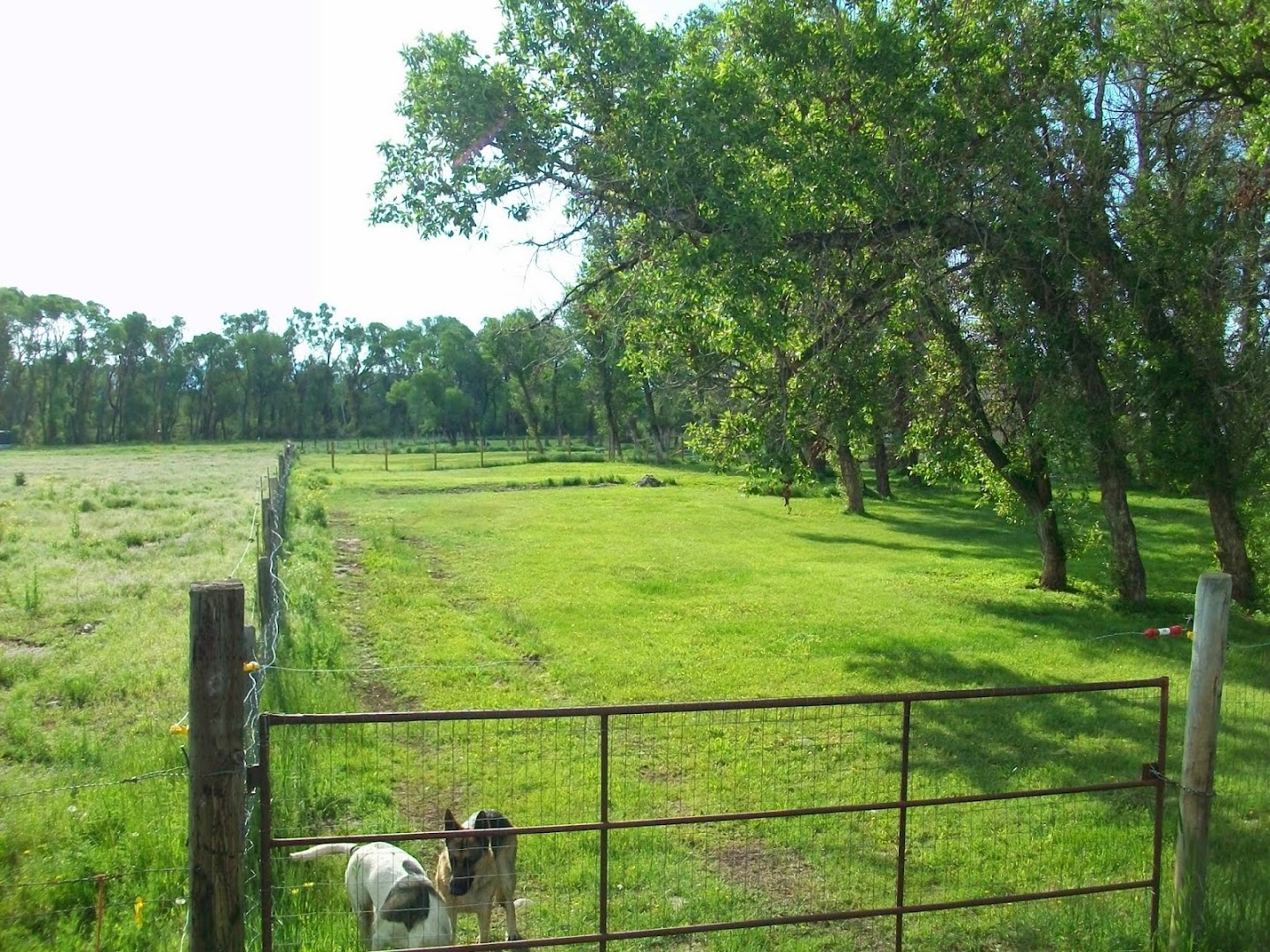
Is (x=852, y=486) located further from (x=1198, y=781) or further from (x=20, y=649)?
(x=1198, y=781)

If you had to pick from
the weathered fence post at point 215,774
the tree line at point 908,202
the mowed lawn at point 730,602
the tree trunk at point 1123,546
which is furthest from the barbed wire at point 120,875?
Result: the tree trunk at point 1123,546

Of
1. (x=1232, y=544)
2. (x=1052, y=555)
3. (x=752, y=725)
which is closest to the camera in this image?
(x=752, y=725)

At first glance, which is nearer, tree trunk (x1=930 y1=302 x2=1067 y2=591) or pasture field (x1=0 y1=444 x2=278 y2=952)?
pasture field (x1=0 y1=444 x2=278 y2=952)

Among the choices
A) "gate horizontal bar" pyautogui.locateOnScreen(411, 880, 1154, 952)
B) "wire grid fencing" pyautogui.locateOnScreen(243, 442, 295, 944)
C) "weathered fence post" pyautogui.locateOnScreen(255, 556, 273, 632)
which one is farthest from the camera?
"weathered fence post" pyautogui.locateOnScreen(255, 556, 273, 632)

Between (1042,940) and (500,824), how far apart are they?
9.81 ft

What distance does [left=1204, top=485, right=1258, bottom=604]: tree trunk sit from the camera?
51.5ft

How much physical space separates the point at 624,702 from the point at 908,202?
7006 mm

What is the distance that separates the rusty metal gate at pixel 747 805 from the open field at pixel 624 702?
36 mm

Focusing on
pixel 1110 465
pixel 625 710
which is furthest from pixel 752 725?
pixel 1110 465

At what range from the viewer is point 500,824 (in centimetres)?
537

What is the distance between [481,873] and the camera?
5.35m

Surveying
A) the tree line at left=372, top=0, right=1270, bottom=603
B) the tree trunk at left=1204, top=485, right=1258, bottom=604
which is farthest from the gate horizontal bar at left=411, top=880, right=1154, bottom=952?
the tree trunk at left=1204, top=485, right=1258, bottom=604

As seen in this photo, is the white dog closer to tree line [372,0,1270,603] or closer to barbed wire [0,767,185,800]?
barbed wire [0,767,185,800]

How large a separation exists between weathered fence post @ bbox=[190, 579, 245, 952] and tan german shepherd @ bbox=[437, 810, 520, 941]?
125 centimetres
